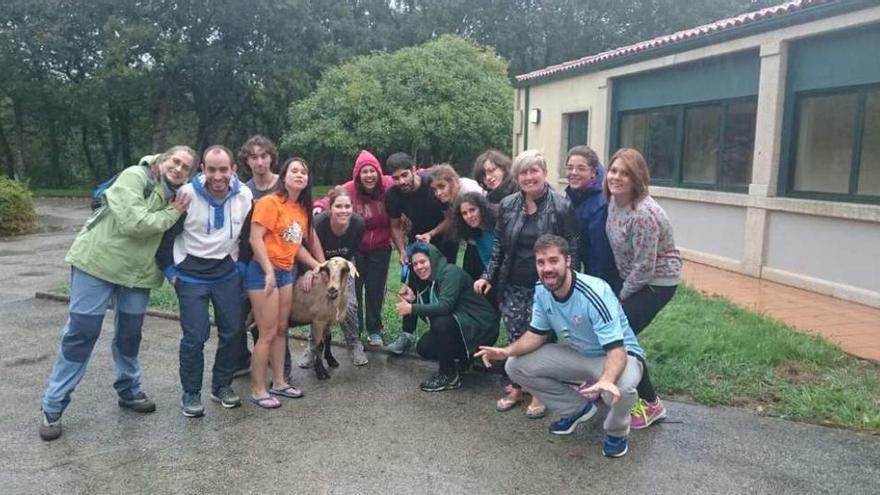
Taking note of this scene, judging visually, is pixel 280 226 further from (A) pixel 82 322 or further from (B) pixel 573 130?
(B) pixel 573 130

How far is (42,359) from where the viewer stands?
608 centimetres

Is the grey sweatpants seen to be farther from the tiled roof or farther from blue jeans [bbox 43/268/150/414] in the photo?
the tiled roof

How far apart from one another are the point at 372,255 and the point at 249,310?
1260 mm

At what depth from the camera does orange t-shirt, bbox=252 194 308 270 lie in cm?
473

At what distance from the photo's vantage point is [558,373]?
429 cm

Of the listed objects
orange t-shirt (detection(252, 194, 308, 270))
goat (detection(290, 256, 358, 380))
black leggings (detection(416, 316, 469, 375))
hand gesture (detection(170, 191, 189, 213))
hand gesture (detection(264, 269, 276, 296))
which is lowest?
black leggings (detection(416, 316, 469, 375))

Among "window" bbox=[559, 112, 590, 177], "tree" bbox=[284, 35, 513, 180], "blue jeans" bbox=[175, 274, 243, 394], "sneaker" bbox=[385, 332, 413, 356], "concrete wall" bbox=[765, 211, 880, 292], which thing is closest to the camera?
"blue jeans" bbox=[175, 274, 243, 394]

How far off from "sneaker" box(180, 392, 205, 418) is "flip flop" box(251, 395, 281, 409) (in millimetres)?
359

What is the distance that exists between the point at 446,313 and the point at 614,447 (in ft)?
5.17

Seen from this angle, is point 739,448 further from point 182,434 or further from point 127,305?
point 127,305

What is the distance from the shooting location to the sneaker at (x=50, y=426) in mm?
4316

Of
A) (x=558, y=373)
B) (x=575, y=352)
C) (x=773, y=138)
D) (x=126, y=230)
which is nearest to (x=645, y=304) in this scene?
(x=575, y=352)

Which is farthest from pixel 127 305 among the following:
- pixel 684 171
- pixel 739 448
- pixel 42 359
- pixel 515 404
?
pixel 684 171

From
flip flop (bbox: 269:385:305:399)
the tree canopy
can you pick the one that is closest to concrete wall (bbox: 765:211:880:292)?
flip flop (bbox: 269:385:305:399)
